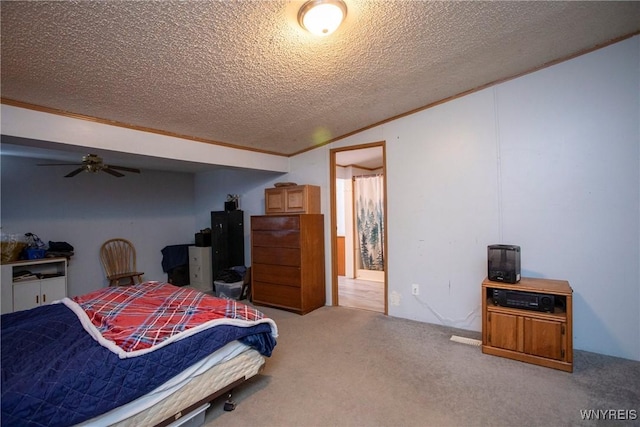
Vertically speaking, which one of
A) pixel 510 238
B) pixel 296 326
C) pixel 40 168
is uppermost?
pixel 40 168

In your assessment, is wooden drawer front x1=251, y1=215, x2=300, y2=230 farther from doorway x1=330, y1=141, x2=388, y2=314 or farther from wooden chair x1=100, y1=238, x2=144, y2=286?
wooden chair x1=100, y1=238, x2=144, y2=286

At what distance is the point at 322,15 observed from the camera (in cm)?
156

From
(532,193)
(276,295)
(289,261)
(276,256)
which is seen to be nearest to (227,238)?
(276,256)

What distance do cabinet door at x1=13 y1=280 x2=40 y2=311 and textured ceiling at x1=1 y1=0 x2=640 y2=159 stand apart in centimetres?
266

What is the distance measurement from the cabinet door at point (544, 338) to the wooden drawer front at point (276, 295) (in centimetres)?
235

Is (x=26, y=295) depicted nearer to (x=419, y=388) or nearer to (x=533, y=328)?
(x=419, y=388)

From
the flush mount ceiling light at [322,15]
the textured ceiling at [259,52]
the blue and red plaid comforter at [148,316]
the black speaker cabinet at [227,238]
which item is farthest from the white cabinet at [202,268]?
the flush mount ceiling light at [322,15]

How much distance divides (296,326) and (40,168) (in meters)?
4.31

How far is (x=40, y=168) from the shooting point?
409 cm

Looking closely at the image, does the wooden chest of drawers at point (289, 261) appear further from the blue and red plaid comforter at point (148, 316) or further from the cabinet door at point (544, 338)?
the cabinet door at point (544, 338)

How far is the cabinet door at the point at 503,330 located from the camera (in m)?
2.39

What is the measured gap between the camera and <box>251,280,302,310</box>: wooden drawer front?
3.67 metres

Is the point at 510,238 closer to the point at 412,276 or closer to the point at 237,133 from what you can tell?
the point at 412,276

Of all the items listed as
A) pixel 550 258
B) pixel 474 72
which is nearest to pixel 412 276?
pixel 550 258
